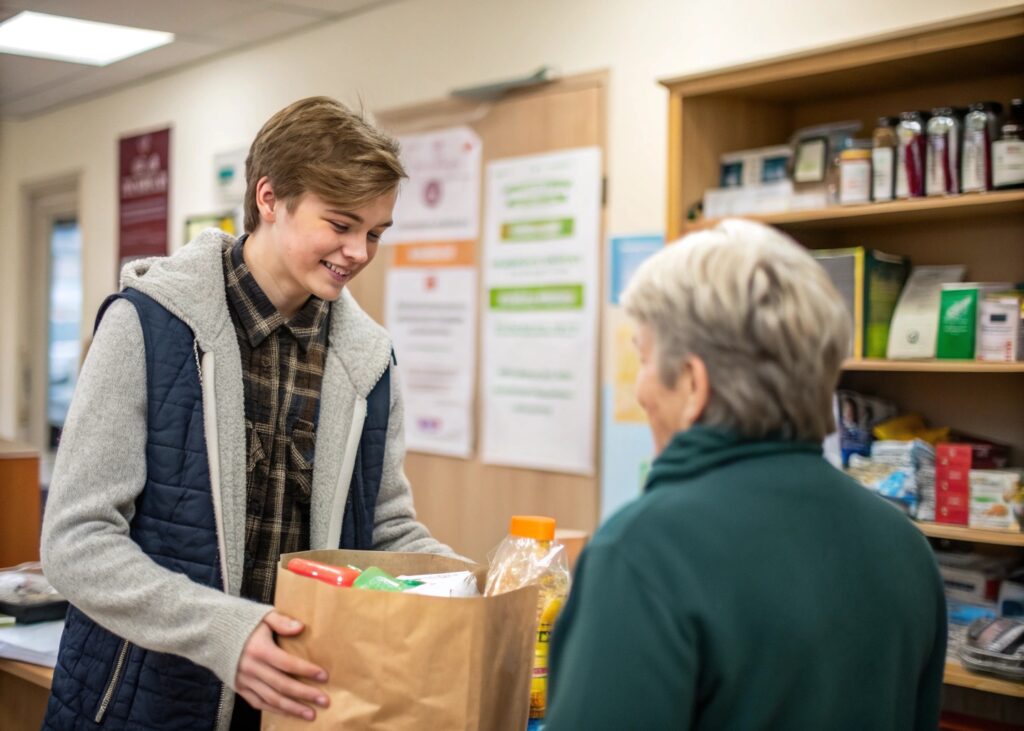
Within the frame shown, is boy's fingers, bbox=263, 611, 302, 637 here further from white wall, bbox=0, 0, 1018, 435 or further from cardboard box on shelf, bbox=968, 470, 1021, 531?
white wall, bbox=0, 0, 1018, 435

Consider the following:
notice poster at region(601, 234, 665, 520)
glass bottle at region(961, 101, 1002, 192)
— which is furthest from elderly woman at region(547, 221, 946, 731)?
notice poster at region(601, 234, 665, 520)

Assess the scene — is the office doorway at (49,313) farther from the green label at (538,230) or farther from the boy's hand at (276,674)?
the boy's hand at (276,674)

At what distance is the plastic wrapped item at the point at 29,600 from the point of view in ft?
6.59

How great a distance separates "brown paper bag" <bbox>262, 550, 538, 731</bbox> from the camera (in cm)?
107

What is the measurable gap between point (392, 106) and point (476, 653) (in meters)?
3.75

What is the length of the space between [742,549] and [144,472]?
2.60 feet

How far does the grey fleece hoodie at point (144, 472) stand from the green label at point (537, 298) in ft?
7.44

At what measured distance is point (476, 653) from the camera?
108 cm

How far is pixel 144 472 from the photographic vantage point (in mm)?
1368

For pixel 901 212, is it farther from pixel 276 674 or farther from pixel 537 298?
pixel 276 674

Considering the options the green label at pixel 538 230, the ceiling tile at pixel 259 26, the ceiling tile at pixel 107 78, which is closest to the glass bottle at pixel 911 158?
the green label at pixel 538 230

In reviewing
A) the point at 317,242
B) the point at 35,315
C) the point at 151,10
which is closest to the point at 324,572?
the point at 317,242

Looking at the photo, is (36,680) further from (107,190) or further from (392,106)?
(107,190)

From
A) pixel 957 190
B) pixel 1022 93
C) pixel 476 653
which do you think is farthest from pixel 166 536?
pixel 1022 93
